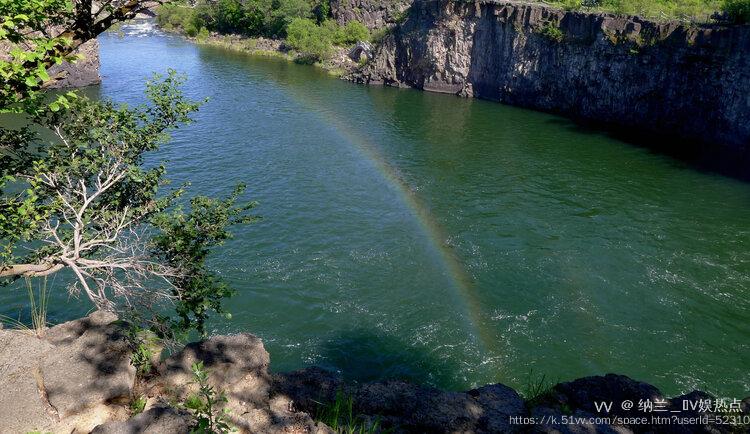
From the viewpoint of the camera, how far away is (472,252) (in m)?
26.5

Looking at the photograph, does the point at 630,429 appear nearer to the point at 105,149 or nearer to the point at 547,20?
the point at 105,149

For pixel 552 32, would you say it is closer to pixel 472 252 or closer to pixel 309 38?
pixel 472 252

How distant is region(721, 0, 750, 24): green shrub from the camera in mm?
40250

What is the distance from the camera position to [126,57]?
68000mm

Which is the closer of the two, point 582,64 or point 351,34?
point 582,64

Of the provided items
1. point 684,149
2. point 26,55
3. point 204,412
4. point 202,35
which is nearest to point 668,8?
point 684,149

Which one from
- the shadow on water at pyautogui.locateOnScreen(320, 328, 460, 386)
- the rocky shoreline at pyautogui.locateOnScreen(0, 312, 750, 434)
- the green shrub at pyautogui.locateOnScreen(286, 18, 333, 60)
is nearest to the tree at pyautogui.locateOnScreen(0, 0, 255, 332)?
the rocky shoreline at pyautogui.locateOnScreen(0, 312, 750, 434)

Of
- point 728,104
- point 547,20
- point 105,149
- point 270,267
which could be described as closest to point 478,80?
point 547,20

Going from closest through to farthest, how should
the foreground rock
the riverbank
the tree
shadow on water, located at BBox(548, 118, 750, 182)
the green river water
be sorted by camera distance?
the foreground rock
the tree
the green river water
shadow on water, located at BBox(548, 118, 750, 182)
the riverbank

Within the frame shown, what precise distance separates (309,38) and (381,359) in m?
65.0

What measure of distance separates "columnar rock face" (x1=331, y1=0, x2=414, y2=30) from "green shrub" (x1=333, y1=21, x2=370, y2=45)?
2396 millimetres

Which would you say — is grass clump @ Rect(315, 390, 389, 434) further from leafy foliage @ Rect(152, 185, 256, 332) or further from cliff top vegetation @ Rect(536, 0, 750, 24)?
cliff top vegetation @ Rect(536, 0, 750, 24)

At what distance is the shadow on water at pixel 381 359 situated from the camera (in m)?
18.2

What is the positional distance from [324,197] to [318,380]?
21.3 m
